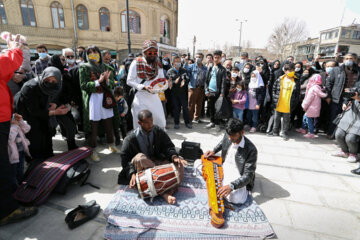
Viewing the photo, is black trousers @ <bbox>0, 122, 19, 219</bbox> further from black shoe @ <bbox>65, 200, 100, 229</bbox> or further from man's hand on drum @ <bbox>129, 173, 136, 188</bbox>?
man's hand on drum @ <bbox>129, 173, 136, 188</bbox>

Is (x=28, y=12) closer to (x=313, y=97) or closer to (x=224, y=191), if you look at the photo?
(x=313, y=97)

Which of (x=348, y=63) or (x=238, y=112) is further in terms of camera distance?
(x=238, y=112)

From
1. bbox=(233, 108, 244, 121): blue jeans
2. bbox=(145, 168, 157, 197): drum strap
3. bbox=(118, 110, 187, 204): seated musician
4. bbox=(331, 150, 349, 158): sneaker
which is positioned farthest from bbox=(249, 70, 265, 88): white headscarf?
bbox=(145, 168, 157, 197): drum strap

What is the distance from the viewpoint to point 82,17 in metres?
18.9

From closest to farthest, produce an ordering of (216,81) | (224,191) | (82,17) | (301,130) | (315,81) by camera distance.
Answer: (224,191) → (315,81) → (216,81) → (301,130) → (82,17)

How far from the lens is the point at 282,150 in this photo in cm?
448

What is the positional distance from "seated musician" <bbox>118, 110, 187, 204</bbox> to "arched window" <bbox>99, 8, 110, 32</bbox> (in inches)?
801

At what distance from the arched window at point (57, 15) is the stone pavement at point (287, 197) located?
60.8 ft

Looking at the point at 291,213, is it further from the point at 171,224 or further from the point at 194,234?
the point at 171,224

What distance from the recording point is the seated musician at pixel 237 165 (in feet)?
8.19

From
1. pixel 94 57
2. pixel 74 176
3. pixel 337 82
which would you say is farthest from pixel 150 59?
pixel 337 82

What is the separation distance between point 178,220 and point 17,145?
2.37 m

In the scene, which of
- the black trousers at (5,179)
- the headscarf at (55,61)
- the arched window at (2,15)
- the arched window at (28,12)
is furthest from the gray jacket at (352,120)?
the arched window at (2,15)

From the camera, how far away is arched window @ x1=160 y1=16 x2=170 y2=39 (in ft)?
74.6
